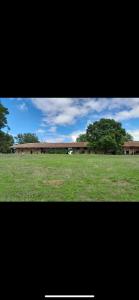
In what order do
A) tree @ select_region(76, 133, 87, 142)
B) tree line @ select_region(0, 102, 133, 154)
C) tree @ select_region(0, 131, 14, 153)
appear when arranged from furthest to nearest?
tree @ select_region(76, 133, 87, 142), tree line @ select_region(0, 102, 133, 154), tree @ select_region(0, 131, 14, 153)

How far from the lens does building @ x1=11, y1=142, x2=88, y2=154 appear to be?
6.63m

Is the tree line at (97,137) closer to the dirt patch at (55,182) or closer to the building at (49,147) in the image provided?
the building at (49,147)

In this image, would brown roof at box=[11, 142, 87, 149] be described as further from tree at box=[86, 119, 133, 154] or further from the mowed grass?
tree at box=[86, 119, 133, 154]

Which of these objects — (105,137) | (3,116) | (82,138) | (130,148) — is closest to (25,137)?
(3,116)

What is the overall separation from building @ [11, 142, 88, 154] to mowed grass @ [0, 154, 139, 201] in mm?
152

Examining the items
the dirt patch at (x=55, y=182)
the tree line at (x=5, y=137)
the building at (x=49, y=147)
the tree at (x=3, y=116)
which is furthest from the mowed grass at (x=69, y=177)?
the tree at (x=3, y=116)

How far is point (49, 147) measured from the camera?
22.0 feet

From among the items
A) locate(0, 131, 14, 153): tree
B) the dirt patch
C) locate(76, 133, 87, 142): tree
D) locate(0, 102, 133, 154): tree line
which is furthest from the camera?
locate(76, 133, 87, 142): tree

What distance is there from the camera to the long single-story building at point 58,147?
6648 mm

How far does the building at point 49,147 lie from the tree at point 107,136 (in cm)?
42

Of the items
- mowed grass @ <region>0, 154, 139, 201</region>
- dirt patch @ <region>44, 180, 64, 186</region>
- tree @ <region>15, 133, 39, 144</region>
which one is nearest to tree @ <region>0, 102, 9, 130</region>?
tree @ <region>15, 133, 39, 144</region>

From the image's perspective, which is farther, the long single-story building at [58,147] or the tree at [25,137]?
the tree at [25,137]
